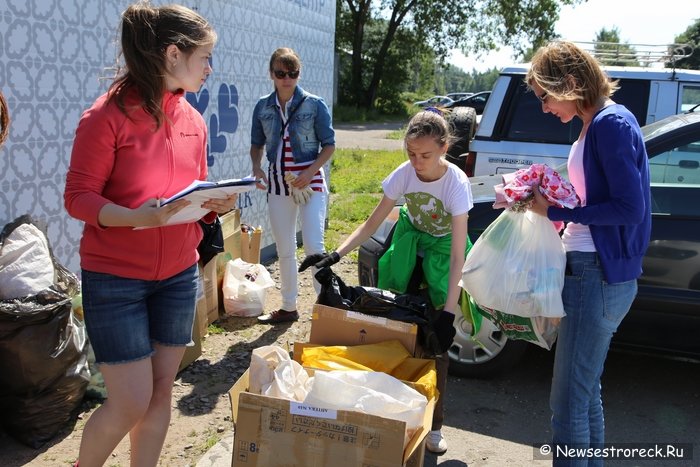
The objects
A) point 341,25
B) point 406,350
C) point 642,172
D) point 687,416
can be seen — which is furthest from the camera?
point 341,25

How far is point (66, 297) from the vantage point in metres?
3.67

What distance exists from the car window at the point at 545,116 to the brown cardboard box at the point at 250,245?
8.52 feet

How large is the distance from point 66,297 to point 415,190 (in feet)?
6.08

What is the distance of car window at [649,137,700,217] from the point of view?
425 centimetres

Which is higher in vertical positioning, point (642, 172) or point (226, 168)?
point (642, 172)

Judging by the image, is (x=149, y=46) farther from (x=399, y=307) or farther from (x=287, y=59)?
(x=287, y=59)

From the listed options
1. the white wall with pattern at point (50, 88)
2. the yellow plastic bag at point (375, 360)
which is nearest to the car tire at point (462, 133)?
the white wall with pattern at point (50, 88)

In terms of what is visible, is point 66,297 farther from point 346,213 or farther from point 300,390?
point 346,213

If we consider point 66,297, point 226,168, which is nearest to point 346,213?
point 226,168

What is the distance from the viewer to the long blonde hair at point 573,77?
262 cm

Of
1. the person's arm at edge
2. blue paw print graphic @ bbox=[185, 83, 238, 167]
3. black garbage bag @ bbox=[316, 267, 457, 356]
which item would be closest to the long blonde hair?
black garbage bag @ bbox=[316, 267, 457, 356]

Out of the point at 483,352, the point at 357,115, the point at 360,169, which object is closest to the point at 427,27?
the point at 357,115

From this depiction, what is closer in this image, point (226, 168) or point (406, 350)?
point (406, 350)

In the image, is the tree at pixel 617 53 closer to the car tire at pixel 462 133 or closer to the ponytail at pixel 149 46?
the car tire at pixel 462 133
